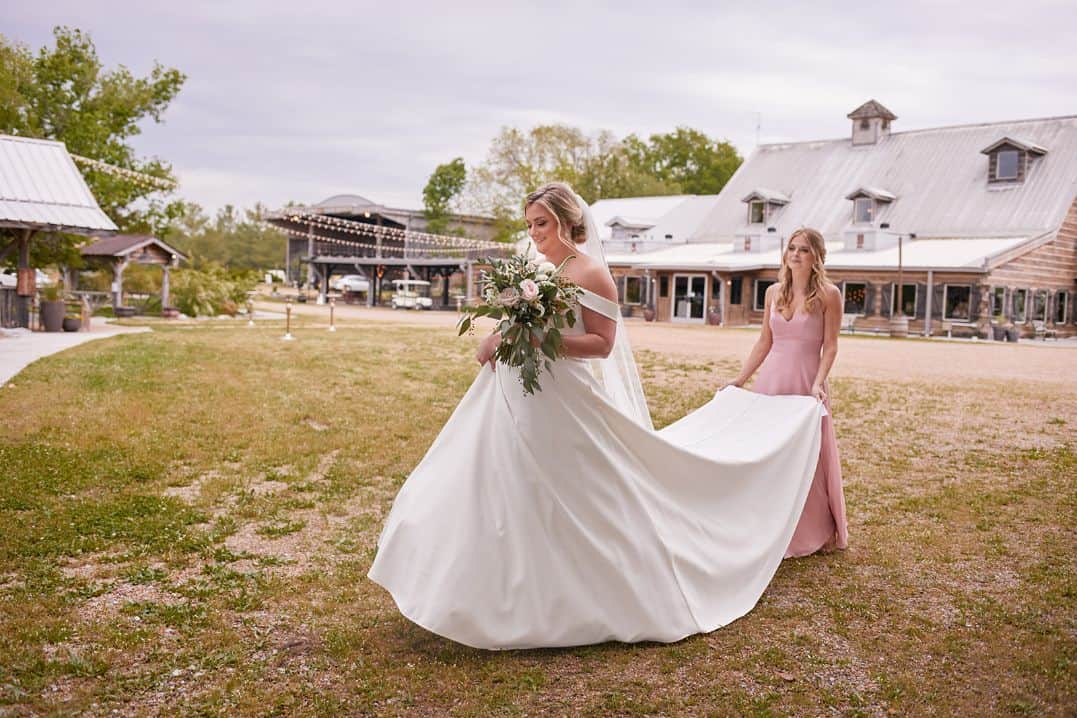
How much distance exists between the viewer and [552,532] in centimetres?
408

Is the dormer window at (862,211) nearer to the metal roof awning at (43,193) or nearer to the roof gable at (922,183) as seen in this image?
the roof gable at (922,183)

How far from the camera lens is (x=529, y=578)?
157 inches

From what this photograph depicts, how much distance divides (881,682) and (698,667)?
77 cm

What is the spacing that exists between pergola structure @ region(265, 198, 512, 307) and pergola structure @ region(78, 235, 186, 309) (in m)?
14.0

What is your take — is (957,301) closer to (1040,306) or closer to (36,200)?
(1040,306)

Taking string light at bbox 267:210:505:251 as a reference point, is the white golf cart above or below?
below

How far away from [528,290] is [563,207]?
1.76 feet

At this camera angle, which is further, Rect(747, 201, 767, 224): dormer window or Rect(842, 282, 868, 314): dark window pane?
Rect(747, 201, 767, 224): dormer window

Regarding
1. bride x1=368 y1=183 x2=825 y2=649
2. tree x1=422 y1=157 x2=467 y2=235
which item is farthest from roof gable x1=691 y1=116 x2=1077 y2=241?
bride x1=368 y1=183 x2=825 y2=649

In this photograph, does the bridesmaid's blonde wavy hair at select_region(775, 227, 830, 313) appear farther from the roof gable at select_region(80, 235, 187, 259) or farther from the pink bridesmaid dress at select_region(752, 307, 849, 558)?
the roof gable at select_region(80, 235, 187, 259)

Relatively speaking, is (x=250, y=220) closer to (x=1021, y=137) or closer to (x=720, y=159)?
(x=720, y=159)

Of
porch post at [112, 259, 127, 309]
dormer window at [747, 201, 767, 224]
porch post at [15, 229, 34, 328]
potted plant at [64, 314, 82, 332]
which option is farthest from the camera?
dormer window at [747, 201, 767, 224]

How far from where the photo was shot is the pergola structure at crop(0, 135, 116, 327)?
20.0 metres

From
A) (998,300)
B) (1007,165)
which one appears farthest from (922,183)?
(998,300)
